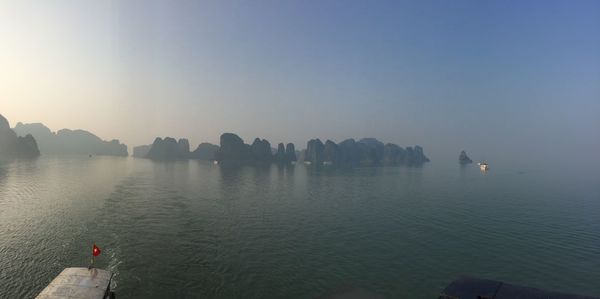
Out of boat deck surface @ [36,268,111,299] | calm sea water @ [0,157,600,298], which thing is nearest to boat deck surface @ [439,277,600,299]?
calm sea water @ [0,157,600,298]

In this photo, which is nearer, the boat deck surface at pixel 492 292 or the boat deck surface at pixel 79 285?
the boat deck surface at pixel 79 285

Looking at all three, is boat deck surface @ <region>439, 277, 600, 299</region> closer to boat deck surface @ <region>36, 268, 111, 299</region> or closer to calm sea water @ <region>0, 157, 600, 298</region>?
calm sea water @ <region>0, 157, 600, 298</region>

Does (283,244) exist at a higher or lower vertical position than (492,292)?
lower

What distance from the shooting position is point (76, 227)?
5869 centimetres

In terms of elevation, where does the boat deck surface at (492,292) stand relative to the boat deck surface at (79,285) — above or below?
below

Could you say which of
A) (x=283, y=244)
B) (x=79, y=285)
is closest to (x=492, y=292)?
(x=283, y=244)

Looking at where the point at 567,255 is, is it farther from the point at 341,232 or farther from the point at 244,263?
the point at 244,263

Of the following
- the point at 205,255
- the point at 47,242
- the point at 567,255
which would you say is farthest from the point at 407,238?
the point at 47,242

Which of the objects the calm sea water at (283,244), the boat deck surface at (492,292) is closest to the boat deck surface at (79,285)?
the calm sea water at (283,244)

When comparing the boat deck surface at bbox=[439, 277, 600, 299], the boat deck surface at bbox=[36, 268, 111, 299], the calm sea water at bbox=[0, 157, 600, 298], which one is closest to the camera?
the boat deck surface at bbox=[36, 268, 111, 299]

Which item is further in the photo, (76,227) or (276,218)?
(276,218)

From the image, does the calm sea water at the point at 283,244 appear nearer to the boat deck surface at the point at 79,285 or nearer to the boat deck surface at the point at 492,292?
the boat deck surface at the point at 79,285

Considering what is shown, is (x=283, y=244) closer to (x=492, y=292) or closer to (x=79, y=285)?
(x=79, y=285)

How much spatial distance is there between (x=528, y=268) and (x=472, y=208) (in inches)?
1958
